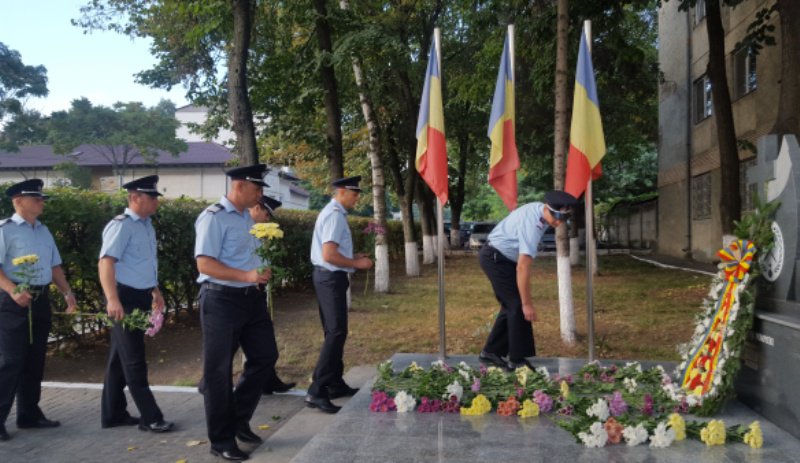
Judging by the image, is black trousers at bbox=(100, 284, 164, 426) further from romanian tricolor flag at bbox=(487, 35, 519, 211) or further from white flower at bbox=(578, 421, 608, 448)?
romanian tricolor flag at bbox=(487, 35, 519, 211)

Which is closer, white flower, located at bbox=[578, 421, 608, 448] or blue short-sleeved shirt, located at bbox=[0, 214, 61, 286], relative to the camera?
white flower, located at bbox=[578, 421, 608, 448]

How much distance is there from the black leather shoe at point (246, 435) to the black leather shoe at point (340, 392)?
121 cm

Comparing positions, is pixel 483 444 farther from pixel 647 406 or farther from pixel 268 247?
pixel 268 247

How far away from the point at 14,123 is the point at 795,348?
44.3 meters

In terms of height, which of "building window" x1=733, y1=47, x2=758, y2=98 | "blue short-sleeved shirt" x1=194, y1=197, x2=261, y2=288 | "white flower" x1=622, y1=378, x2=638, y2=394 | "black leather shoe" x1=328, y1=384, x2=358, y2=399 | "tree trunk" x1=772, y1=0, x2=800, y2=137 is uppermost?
"building window" x1=733, y1=47, x2=758, y2=98

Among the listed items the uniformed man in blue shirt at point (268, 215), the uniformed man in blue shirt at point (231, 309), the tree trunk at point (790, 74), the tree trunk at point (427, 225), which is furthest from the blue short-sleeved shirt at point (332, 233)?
the tree trunk at point (427, 225)

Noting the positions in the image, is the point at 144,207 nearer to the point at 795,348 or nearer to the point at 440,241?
the point at 440,241

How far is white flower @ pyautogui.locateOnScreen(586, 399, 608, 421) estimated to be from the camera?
4.48 meters

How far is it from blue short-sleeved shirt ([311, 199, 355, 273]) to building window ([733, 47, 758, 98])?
598 inches

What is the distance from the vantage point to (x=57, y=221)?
7605 mm

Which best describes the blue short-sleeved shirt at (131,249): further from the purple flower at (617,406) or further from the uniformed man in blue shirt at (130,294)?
the purple flower at (617,406)

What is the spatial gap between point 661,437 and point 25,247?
15.7ft

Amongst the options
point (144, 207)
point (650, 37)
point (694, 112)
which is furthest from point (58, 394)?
point (650, 37)

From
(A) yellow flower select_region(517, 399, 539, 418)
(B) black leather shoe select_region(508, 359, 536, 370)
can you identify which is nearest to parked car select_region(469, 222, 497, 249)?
(B) black leather shoe select_region(508, 359, 536, 370)
